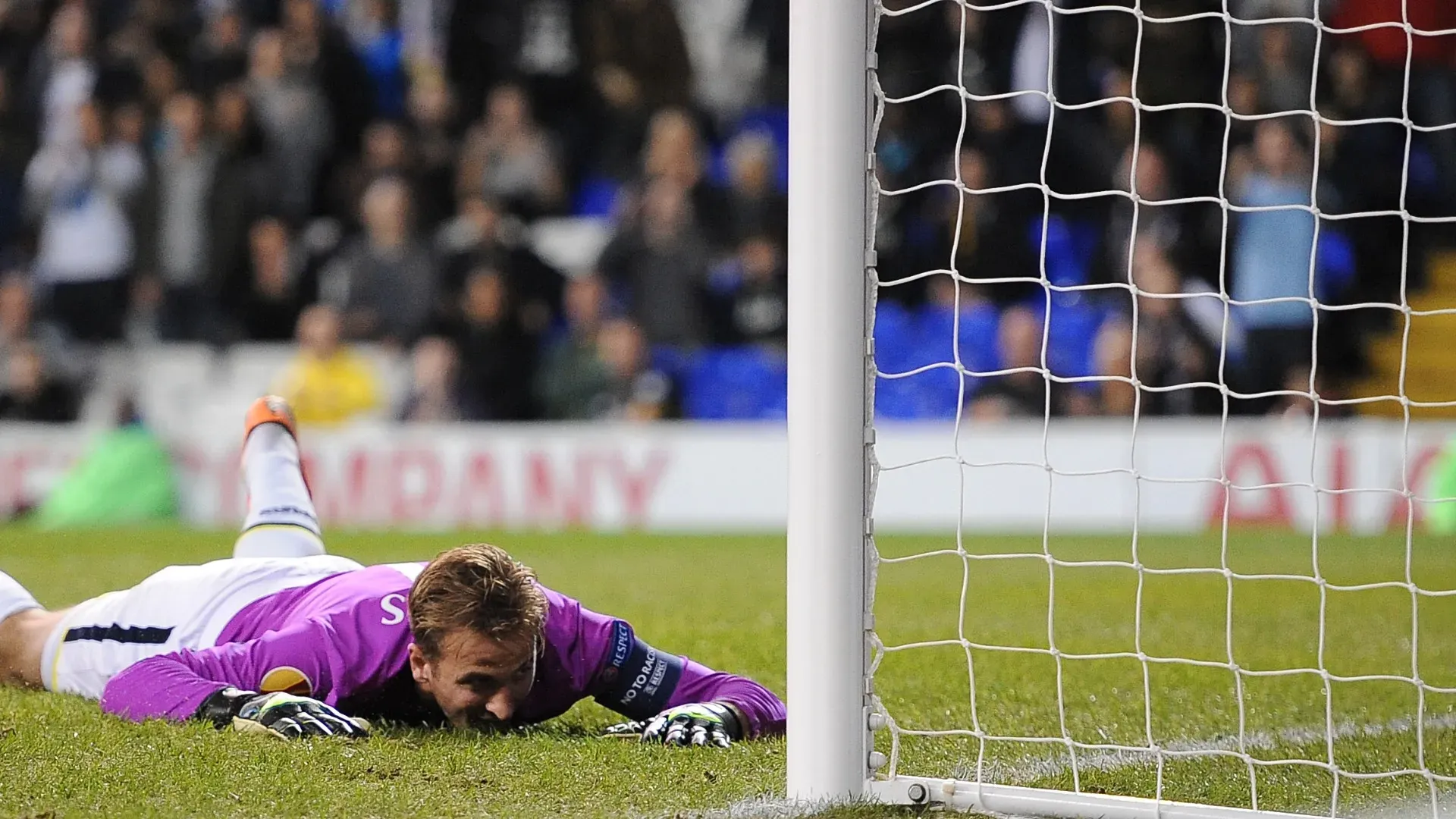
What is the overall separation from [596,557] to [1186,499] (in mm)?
3744

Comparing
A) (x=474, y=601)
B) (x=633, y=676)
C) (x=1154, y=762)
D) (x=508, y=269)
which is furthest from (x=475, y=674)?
(x=508, y=269)

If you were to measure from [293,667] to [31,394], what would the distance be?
28.7 ft

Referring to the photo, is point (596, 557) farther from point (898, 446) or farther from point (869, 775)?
point (869, 775)

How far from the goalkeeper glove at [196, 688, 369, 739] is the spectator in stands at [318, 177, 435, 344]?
8.28 m

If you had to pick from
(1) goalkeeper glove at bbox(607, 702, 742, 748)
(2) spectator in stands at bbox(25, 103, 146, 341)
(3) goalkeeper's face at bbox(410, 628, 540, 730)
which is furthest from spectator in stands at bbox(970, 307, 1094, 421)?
(3) goalkeeper's face at bbox(410, 628, 540, 730)

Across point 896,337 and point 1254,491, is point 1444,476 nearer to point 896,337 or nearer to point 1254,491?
point 1254,491

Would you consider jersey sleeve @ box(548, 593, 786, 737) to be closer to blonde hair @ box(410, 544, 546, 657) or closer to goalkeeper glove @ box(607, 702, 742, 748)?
goalkeeper glove @ box(607, 702, 742, 748)

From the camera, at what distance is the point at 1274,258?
10.5m

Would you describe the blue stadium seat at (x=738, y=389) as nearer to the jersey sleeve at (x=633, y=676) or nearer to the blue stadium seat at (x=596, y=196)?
the blue stadium seat at (x=596, y=196)

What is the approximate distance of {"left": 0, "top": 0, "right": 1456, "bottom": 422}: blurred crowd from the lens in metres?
10.9

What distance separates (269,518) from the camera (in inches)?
196

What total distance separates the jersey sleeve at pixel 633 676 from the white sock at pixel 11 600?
156 centimetres

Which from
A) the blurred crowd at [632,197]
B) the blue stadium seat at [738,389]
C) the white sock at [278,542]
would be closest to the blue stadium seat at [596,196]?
the blurred crowd at [632,197]

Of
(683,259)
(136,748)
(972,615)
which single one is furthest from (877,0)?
(683,259)
